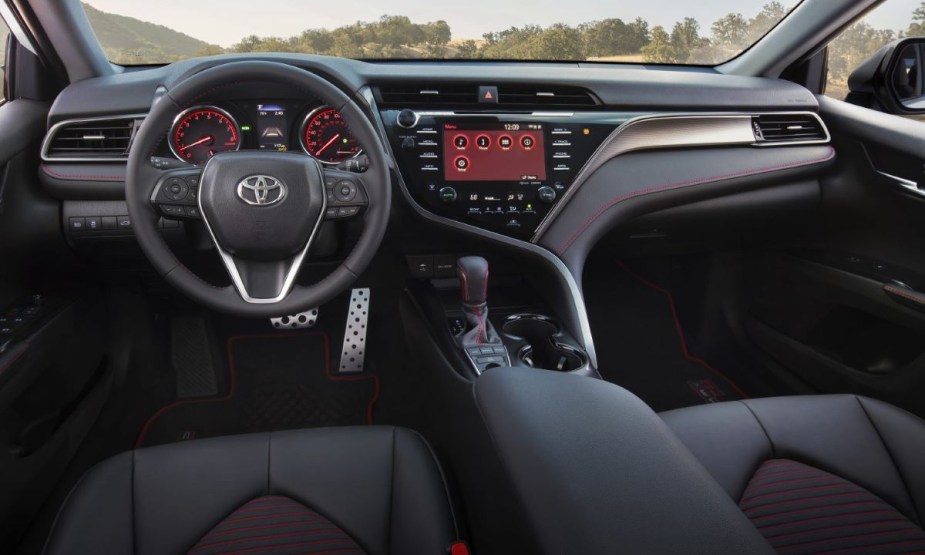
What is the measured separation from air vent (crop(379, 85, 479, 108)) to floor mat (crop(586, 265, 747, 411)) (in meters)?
1.28

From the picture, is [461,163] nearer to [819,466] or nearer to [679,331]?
[819,466]

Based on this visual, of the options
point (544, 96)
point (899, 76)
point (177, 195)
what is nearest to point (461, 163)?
point (544, 96)

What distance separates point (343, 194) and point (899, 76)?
206 centimetres

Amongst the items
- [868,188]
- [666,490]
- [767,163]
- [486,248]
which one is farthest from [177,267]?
[868,188]

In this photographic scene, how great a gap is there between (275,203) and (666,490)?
1007 mm

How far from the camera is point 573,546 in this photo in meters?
0.71

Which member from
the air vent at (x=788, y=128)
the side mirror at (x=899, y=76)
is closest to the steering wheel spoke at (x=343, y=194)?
the air vent at (x=788, y=128)

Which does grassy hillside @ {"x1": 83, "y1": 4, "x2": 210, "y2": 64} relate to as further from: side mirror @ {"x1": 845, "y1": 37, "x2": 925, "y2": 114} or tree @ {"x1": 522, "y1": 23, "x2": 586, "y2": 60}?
side mirror @ {"x1": 845, "y1": 37, "x2": 925, "y2": 114}

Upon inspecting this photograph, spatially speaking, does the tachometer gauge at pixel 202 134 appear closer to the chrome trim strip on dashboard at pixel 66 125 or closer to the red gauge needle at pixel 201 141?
the red gauge needle at pixel 201 141

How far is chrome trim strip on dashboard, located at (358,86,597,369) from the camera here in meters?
1.76

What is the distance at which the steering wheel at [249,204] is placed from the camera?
1.34 m

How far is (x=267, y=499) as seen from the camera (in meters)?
1.22

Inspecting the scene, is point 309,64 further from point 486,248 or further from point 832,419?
point 832,419

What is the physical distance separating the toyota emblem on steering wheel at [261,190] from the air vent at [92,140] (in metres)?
0.60
